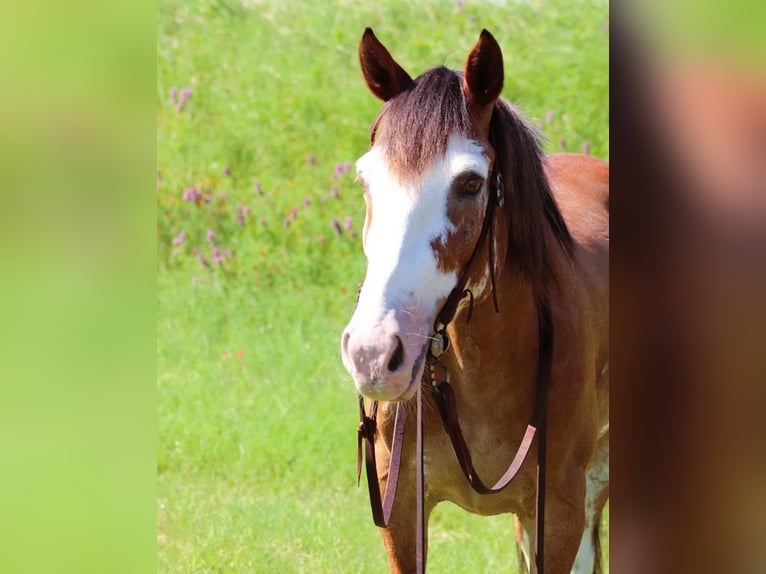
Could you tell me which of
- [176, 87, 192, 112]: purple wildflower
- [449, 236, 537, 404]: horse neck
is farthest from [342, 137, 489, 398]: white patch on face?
[176, 87, 192, 112]: purple wildflower

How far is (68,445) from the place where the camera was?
42.1 inches

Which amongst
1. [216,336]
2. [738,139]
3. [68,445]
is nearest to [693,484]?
[738,139]

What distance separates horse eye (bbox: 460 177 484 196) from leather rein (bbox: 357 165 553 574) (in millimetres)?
58

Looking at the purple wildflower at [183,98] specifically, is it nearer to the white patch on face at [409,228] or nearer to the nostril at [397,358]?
the white patch on face at [409,228]

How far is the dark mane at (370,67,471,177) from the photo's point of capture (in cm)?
143

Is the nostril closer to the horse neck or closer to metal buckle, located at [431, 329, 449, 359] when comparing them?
metal buckle, located at [431, 329, 449, 359]

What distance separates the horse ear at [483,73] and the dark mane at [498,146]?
0.03 meters

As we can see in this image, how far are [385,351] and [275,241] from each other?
2137mm

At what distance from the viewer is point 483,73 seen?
151 centimetres

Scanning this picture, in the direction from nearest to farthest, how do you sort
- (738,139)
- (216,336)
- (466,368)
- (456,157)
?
(738,139), (456,157), (466,368), (216,336)

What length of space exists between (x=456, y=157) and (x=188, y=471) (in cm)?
195

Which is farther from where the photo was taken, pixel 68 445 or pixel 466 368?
pixel 466 368

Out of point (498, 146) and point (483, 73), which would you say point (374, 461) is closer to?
point (498, 146)

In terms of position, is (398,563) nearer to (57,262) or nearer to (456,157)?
(456,157)
